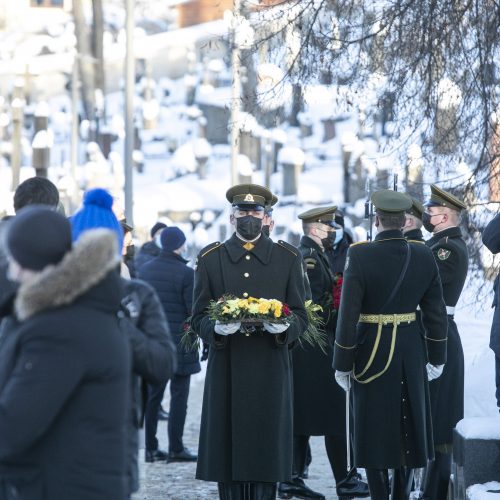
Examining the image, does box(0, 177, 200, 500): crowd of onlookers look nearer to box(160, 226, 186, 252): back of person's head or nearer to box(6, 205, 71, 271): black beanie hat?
box(6, 205, 71, 271): black beanie hat

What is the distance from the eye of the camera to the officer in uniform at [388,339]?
8.19m

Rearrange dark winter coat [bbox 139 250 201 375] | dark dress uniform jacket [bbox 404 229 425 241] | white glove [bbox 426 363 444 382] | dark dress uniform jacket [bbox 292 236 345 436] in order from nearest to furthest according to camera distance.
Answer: white glove [bbox 426 363 444 382] → dark dress uniform jacket [bbox 404 229 425 241] → dark dress uniform jacket [bbox 292 236 345 436] → dark winter coat [bbox 139 250 201 375]

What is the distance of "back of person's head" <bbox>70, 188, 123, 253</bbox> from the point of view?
5.54 meters

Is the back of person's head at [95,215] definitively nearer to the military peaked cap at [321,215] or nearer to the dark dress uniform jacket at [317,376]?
the dark dress uniform jacket at [317,376]

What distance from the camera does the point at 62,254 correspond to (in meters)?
4.65

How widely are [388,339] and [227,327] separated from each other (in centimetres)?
94

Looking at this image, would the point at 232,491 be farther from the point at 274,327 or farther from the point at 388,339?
the point at 388,339

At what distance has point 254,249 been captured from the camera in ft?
27.0

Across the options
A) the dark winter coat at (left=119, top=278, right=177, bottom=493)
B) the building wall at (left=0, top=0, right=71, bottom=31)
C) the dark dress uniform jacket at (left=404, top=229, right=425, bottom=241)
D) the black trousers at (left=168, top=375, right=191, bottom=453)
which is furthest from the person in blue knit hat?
the building wall at (left=0, top=0, right=71, bottom=31)

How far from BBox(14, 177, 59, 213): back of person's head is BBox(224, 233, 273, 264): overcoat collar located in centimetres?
151

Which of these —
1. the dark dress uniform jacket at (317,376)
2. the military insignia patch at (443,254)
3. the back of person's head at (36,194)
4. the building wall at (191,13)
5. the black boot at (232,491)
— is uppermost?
the building wall at (191,13)

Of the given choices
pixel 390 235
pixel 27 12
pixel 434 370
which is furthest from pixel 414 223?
pixel 27 12

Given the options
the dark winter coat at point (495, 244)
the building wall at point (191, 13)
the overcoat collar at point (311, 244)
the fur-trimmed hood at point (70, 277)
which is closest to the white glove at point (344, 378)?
the dark winter coat at point (495, 244)

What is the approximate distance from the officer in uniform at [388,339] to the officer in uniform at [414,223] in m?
0.80
